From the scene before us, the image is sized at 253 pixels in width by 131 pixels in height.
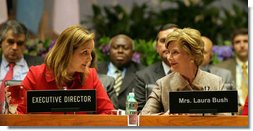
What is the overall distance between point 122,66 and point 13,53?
0.90m

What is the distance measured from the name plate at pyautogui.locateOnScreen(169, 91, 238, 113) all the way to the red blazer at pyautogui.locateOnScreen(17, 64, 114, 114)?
1.87 feet

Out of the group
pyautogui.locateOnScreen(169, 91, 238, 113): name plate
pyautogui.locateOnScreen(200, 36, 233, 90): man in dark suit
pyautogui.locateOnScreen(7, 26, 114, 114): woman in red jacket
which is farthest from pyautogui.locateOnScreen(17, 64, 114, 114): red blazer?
pyautogui.locateOnScreen(200, 36, 233, 90): man in dark suit

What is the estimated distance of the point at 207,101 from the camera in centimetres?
353

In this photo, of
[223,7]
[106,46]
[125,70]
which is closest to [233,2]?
[223,7]

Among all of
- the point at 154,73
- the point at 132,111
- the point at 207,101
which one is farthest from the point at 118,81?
the point at 207,101

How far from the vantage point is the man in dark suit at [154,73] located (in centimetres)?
416

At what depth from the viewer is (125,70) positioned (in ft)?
16.1

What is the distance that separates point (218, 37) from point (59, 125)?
3425mm

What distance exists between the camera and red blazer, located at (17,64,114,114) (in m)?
3.92

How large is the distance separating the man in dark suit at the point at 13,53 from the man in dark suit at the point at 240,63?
1.63 m

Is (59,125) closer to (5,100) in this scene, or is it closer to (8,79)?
(5,100)

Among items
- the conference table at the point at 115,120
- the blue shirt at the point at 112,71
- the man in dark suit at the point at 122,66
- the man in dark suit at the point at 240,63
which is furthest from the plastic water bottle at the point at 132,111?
the man in dark suit at the point at 240,63

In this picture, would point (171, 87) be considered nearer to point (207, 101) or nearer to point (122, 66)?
point (207, 101)

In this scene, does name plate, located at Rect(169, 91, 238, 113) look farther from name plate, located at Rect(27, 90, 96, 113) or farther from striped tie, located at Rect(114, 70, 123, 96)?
striped tie, located at Rect(114, 70, 123, 96)
